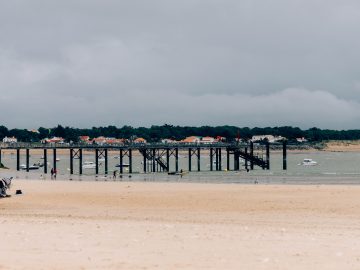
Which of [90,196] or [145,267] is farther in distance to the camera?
[90,196]

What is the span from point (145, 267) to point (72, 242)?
3.71m

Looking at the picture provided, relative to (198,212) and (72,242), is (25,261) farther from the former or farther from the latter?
(198,212)

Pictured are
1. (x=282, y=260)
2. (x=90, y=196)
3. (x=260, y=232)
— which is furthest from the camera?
(x=90, y=196)

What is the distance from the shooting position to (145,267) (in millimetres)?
11758

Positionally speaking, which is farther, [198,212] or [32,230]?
[198,212]

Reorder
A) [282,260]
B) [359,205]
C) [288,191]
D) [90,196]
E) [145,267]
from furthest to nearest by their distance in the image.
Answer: [288,191]
[90,196]
[359,205]
[282,260]
[145,267]

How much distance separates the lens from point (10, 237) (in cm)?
1555

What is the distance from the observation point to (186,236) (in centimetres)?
1612

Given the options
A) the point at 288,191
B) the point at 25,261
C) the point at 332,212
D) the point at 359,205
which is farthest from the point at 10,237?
the point at 288,191

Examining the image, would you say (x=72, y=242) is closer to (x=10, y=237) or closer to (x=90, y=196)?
(x=10, y=237)

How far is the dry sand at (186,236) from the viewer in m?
12.3

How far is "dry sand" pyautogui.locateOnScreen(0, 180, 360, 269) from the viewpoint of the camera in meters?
12.3

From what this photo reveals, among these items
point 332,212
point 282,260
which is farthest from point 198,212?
point 282,260

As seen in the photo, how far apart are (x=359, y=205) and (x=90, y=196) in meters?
15.8
